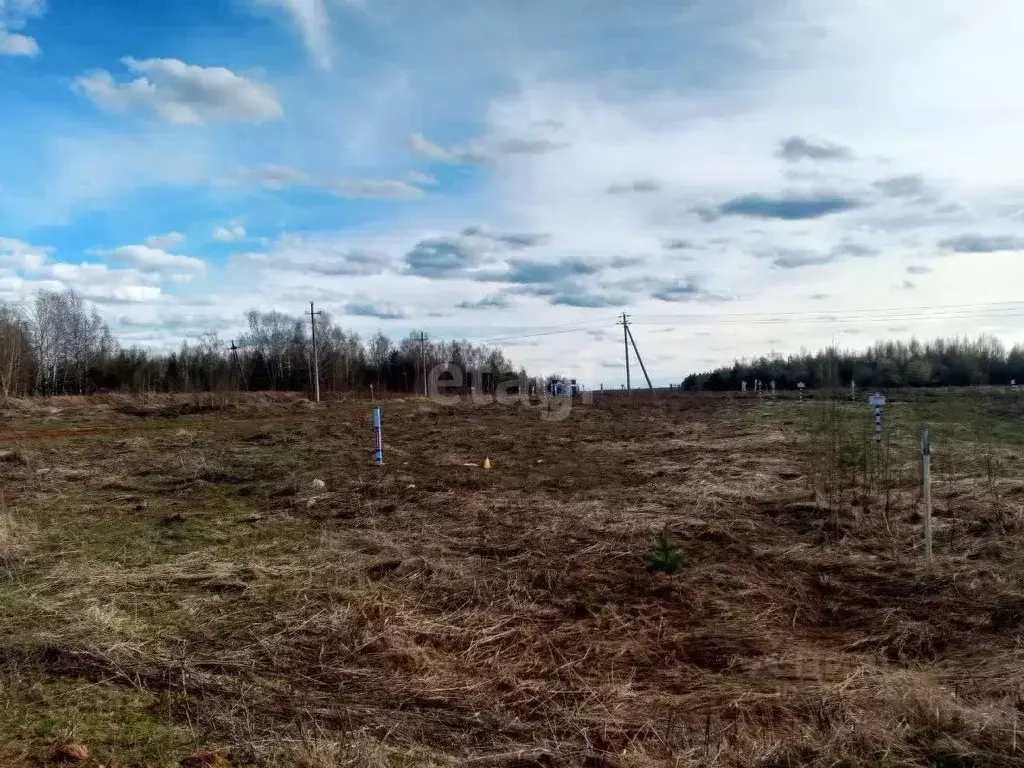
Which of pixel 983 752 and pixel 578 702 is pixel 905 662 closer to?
pixel 983 752

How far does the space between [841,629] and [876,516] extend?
354 centimetres

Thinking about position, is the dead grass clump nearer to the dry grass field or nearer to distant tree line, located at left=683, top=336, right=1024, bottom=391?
the dry grass field

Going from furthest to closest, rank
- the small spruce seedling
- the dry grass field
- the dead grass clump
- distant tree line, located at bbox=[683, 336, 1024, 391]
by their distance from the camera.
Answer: distant tree line, located at bbox=[683, 336, 1024, 391] < the dead grass clump < the small spruce seedling < the dry grass field

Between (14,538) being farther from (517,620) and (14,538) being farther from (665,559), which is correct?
(665,559)

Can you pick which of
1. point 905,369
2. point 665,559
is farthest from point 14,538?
point 905,369

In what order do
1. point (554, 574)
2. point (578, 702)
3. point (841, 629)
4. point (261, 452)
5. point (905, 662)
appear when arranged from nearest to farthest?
1. point (578, 702)
2. point (905, 662)
3. point (841, 629)
4. point (554, 574)
5. point (261, 452)

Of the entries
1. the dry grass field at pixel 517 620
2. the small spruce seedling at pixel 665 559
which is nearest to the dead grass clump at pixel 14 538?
the dry grass field at pixel 517 620

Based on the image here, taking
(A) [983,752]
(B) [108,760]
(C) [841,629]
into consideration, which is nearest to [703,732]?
(A) [983,752]

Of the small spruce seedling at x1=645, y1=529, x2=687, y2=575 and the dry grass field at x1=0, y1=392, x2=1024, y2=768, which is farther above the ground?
the small spruce seedling at x1=645, y1=529, x2=687, y2=575

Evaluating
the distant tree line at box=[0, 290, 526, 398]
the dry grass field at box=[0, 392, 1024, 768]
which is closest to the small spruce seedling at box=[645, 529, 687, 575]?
the dry grass field at box=[0, 392, 1024, 768]


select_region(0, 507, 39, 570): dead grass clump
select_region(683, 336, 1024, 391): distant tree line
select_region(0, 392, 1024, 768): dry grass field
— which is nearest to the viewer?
select_region(0, 392, 1024, 768): dry grass field

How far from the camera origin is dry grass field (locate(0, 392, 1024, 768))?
3543 mm

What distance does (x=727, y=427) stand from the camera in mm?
21375

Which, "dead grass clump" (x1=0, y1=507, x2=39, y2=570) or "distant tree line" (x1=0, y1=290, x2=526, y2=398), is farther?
"distant tree line" (x1=0, y1=290, x2=526, y2=398)
